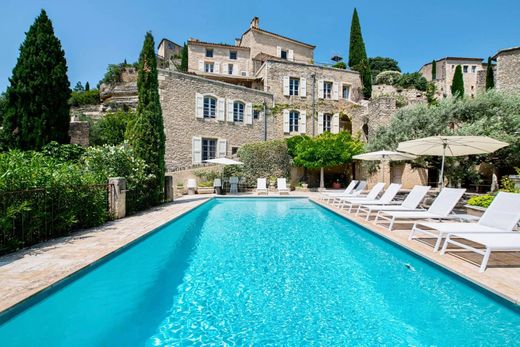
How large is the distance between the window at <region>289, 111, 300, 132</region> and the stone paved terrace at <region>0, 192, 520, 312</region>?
55.9ft

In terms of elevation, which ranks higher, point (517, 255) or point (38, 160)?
point (38, 160)

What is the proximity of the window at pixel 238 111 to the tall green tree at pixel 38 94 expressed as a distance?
10033 millimetres

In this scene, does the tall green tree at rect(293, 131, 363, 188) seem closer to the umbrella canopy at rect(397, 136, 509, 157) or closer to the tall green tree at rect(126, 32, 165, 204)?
the umbrella canopy at rect(397, 136, 509, 157)

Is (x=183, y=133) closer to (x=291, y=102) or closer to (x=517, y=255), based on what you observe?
(x=291, y=102)

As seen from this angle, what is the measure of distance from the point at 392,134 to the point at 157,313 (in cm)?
1264

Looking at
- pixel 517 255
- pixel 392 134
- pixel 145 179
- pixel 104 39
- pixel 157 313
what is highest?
pixel 104 39

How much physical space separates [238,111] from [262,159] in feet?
15.5

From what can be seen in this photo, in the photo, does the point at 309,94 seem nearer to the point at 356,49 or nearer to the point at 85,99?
the point at 356,49

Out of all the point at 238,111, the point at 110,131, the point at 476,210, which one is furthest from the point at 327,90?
the point at 476,210

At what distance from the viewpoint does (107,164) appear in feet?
28.1

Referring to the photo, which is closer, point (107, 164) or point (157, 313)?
point (157, 313)

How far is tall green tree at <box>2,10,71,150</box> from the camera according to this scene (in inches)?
571

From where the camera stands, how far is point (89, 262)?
404cm

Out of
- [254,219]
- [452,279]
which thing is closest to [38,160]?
[254,219]
